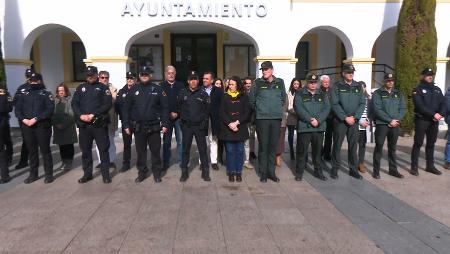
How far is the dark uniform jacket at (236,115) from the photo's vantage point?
5781 mm

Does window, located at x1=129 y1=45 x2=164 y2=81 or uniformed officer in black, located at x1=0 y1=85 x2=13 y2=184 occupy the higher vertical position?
window, located at x1=129 y1=45 x2=164 y2=81

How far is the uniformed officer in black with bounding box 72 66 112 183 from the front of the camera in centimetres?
574

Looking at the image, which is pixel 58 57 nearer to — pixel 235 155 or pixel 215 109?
pixel 215 109

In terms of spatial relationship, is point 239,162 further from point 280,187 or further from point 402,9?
point 402,9

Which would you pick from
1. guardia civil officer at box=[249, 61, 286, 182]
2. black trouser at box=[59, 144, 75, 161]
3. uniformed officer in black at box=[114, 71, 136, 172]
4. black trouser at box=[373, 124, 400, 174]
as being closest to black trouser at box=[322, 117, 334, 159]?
black trouser at box=[373, 124, 400, 174]

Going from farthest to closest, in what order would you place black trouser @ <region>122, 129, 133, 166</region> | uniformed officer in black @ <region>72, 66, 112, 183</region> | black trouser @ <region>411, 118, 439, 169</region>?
black trouser @ <region>122, 129, 133, 166</region>, black trouser @ <region>411, 118, 439, 169</region>, uniformed officer in black @ <region>72, 66, 112, 183</region>

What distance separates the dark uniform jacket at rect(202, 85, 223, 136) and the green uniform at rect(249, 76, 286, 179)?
796 millimetres

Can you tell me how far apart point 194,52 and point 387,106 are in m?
9.42

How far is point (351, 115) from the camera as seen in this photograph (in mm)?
6000

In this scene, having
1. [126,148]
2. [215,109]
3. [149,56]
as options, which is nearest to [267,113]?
[215,109]

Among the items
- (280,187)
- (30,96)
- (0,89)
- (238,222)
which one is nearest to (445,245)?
(238,222)

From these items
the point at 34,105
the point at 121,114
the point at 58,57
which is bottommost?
the point at 121,114

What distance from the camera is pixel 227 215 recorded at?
4.42 m

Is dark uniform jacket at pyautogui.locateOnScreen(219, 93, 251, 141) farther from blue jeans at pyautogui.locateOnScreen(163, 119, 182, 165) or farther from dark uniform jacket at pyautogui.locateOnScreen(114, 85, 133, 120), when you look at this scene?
dark uniform jacket at pyautogui.locateOnScreen(114, 85, 133, 120)
